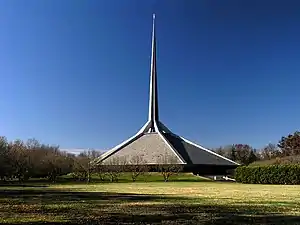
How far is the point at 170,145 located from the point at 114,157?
39.1ft

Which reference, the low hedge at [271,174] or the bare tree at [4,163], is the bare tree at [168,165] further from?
the bare tree at [4,163]

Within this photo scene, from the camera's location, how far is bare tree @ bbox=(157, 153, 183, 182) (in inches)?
2539

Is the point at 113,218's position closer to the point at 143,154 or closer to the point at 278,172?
the point at 278,172

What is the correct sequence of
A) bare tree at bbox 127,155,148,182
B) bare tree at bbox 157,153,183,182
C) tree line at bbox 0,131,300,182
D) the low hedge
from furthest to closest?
bare tree at bbox 157,153,183,182 → bare tree at bbox 127,155,148,182 → tree line at bbox 0,131,300,182 → the low hedge

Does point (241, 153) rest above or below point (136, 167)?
above

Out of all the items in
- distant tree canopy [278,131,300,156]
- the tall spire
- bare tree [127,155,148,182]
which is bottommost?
bare tree [127,155,148,182]

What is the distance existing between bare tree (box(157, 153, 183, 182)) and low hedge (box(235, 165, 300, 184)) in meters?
12.4

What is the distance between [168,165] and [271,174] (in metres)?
26.9

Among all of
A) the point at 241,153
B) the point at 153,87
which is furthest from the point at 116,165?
the point at 241,153

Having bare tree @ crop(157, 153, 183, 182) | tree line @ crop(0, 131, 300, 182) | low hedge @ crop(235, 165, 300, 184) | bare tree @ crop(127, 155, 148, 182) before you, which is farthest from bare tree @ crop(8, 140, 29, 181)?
low hedge @ crop(235, 165, 300, 184)

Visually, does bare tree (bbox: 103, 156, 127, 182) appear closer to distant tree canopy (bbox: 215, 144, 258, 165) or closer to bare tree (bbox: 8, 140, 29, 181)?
bare tree (bbox: 8, 140, 29, 181)

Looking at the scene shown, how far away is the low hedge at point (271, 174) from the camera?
45.8 m

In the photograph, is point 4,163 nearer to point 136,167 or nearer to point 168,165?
point 136,167

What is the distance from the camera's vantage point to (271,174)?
156 feet
